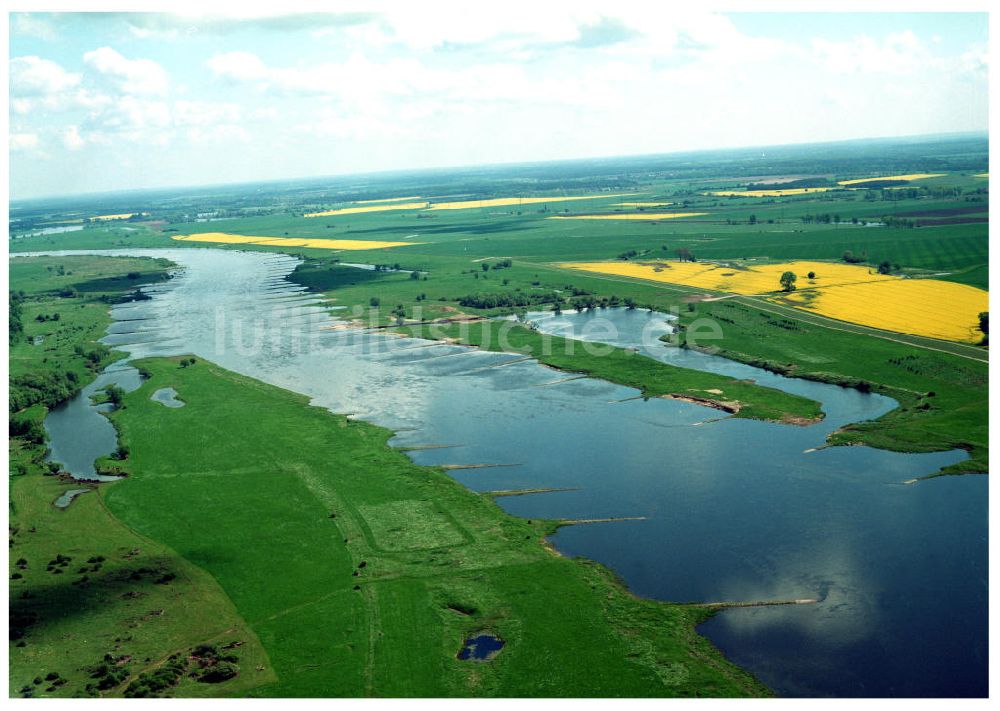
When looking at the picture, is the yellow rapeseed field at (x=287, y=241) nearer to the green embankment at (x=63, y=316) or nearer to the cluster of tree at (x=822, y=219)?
the green embankment at (x=63, y=316)

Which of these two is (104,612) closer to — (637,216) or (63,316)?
(63,316)

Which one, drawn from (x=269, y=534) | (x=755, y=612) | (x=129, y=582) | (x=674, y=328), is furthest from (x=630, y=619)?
(x=674, y=328)

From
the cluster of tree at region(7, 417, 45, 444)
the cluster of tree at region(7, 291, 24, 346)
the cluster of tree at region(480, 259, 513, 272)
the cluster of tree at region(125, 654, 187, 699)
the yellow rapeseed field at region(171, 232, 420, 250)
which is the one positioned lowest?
the cluster of tree at region(125, 654, 187, 699)

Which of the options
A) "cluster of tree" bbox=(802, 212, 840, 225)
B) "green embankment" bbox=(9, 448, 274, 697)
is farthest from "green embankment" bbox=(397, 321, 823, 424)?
"cluster of tree" bbox=(802, 212, 840, 225)

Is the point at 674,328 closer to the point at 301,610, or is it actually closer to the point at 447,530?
the point at 447,530

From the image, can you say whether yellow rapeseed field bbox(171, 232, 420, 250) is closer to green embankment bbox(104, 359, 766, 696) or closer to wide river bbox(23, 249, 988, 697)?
wide river bbox(23, 249, 988, 697)

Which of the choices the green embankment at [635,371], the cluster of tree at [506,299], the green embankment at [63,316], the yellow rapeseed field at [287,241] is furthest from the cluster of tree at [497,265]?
the green embankment at [63,316]
